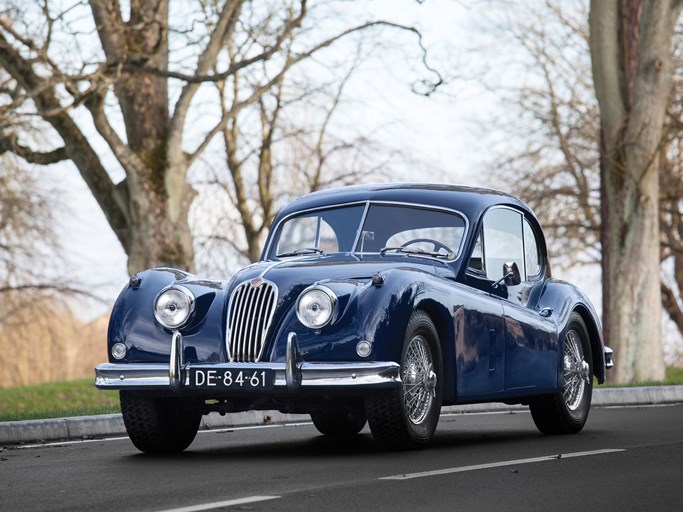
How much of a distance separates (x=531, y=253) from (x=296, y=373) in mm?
3551

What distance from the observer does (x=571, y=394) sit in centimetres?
1074

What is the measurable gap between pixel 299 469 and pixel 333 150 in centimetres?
2453

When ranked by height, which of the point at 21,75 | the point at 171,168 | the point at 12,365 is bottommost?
the point at 12,365

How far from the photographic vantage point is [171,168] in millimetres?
19969

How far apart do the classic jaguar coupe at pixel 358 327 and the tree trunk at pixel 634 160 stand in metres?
11.1

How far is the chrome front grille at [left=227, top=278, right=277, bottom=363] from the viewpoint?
8.31 meters

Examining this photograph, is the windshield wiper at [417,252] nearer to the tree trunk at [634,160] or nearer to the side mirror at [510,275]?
the side mirror at [510,275]

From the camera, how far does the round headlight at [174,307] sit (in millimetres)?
8523

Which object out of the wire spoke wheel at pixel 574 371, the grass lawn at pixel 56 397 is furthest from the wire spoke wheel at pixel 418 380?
the grass lawn at pixel 56 397

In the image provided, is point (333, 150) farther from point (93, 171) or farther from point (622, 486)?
point (622, 486)

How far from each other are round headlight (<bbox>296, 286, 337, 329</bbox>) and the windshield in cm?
143

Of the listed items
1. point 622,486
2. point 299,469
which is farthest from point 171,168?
point 622,486

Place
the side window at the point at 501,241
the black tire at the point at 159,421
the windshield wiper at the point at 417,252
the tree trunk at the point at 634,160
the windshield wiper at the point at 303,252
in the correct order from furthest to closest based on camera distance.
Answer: the tree trunk at the point at 634,160 → the side window at the point at 501,241 → the windshield wiper at the point at 303,252 → the windshield wiper at the point at 417,252 → the black tire at the point at 159,421

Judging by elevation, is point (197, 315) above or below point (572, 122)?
below
